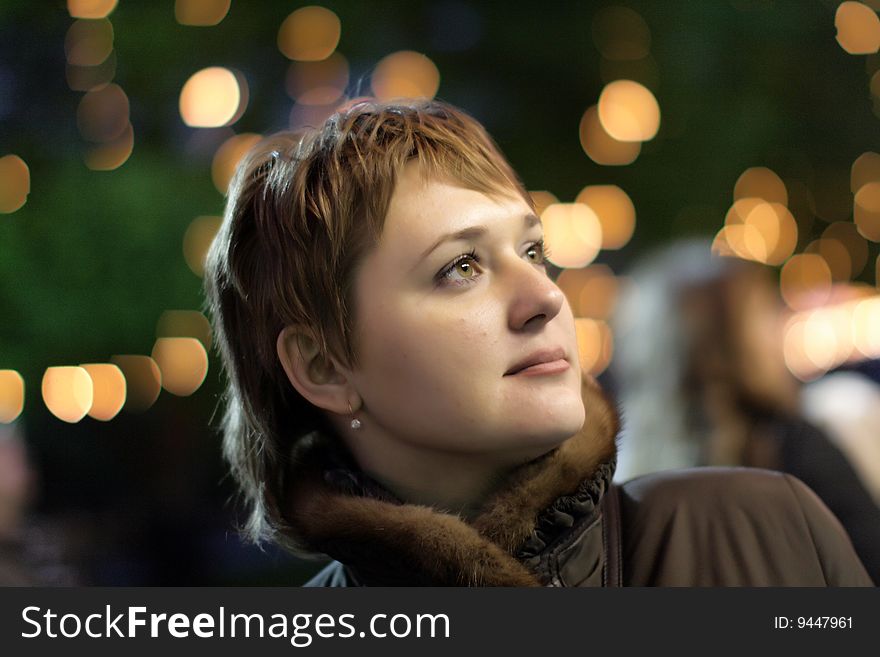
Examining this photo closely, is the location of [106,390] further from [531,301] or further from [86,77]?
[531,301]

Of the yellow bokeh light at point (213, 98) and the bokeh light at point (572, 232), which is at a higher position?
the yellow bokeh light at point (213, 98)

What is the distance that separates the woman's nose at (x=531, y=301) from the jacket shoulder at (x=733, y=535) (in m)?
0.41

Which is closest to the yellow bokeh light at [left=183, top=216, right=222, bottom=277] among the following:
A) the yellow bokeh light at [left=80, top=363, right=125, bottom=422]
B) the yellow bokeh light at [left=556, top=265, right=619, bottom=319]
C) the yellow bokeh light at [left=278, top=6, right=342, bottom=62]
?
the yellow bokeh light at [left=80, top=363, right=125, bottom=422]

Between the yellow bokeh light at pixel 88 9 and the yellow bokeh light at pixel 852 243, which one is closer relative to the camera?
the yellow bokeh light at pixel 88 9

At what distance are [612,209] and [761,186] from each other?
694 millimetres

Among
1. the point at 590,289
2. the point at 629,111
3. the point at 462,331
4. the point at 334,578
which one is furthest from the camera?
the point at 590,289

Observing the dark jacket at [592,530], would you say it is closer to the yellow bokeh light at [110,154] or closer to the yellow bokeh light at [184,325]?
the yellow bokeh light at [184,325]

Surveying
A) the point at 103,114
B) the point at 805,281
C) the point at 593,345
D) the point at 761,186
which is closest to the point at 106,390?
the point at 103,114

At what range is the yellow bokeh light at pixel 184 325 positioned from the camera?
9.74 ft

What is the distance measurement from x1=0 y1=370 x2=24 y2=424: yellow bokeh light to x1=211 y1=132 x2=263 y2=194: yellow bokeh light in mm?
776

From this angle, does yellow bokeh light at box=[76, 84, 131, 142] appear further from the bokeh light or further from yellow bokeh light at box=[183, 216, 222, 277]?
the bokeh light

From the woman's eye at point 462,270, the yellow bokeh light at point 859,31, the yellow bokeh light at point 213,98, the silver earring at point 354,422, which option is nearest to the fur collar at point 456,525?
the silver earring at point 354,422

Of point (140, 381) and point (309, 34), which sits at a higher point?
point (309, 34)

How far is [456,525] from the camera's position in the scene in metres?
1.60
